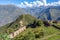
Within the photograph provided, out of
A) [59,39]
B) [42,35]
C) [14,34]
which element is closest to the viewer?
[59,39]

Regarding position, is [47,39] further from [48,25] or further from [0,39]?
[48,25]

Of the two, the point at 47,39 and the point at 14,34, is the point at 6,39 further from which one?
the point at 14,34

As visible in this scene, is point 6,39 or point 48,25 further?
point 48,25

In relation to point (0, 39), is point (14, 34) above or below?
below

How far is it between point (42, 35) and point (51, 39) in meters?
18.6

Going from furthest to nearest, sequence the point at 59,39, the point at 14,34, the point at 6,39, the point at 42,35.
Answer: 1. the point at 14,34
2. the point at 42,35
3. the point at 59,39
4. the point at 6,39

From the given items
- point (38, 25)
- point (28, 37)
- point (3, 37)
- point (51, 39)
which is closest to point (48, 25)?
point (38, 25)

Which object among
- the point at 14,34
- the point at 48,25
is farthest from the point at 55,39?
the point at 48,25

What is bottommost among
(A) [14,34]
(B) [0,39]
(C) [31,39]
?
(A) [14,34]

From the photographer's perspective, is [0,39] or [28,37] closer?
[0,39]

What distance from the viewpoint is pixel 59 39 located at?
96.2 metres

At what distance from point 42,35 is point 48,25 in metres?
53.9

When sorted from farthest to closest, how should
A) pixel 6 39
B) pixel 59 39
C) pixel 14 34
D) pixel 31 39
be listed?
1. pixel 14 34
2. pixel 59 39
3. pixel 31 39
4. pixel 6 39

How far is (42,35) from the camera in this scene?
384ft
